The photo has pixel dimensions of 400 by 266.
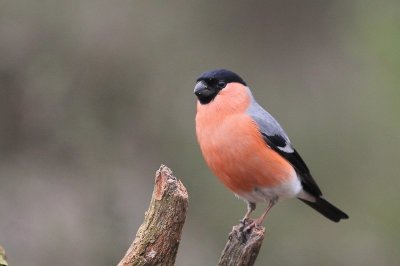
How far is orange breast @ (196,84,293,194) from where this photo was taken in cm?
498

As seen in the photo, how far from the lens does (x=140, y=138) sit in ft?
29.8

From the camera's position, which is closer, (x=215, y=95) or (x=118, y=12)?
(x=215, y=95)

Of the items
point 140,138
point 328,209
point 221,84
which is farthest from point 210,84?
point 140,138

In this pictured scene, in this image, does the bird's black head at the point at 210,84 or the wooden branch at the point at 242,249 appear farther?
the bird's black head at the point at 210,84

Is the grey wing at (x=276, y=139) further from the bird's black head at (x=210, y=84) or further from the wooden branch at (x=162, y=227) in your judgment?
the wooden branch at (x=162, y=227)

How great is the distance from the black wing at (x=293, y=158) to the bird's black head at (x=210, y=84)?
381 millimetres

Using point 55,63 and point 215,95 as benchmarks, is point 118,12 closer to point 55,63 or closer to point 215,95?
point 55,63

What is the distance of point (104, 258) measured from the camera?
323 inches

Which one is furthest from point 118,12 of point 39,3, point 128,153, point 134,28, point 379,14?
point 379,14

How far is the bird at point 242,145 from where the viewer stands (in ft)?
16.4

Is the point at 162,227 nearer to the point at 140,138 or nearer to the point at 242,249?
the point at 242,249

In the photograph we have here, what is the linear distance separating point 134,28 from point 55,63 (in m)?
0.88

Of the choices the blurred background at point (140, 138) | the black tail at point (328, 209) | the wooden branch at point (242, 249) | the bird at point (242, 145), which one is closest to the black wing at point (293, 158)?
the bird at point (242, 145)

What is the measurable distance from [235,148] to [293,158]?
548 mm
